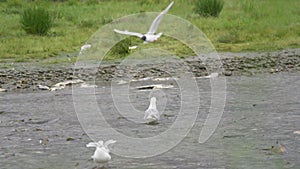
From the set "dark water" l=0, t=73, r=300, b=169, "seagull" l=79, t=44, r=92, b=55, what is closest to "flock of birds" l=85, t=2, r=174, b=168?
"dark water" l=0, t=73, r=300, b=169

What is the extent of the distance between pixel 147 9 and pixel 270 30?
21.4ft

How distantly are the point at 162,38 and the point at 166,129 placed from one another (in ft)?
31.7

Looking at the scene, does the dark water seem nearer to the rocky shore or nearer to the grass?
the rocky shore

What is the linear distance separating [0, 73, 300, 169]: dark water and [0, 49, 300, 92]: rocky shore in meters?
1.11

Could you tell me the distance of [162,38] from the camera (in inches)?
671

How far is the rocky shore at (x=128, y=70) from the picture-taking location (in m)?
12.1

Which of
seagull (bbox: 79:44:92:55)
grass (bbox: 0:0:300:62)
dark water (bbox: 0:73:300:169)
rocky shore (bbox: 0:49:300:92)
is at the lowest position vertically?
grass (bbox: 0:0:300:62)

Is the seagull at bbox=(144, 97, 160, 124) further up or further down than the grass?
further up

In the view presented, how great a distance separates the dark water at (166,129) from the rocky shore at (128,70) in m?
1.11

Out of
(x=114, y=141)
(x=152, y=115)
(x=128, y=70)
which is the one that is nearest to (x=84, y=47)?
(x=128, y=70)

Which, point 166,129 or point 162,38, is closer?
point 166,129

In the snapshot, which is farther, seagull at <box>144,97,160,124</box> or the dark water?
seagull at <box>144,97,160,124</box>

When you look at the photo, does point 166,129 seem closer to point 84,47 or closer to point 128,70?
point 128,70

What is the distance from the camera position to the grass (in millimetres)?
15781
